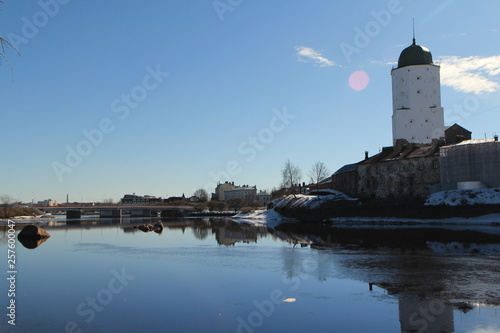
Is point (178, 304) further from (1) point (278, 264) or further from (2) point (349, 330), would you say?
(1) point (278, 264)

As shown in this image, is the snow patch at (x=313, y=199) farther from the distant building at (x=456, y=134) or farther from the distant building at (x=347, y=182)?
the distant building at (x=456, y=134)

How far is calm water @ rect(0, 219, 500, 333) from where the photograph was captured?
38.5 feet

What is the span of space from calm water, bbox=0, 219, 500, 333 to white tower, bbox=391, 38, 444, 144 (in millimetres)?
63228

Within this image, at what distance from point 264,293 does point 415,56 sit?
82813mm

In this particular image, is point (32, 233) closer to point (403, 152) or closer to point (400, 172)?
point (400, 172)

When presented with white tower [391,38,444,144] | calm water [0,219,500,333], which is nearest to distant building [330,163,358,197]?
white tower [391,38,444,144]

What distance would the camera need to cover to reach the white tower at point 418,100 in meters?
84.4

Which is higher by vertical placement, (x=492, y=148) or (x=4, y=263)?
(x=492, y=148)

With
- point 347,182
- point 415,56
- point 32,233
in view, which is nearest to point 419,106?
point 415,56

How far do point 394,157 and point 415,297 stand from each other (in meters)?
56.6

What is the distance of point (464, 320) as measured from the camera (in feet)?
37.9

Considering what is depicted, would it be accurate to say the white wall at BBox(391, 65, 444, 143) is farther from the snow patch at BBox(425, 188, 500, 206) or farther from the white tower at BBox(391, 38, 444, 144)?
the snow patch at BBox(425, 188, 500, 206)

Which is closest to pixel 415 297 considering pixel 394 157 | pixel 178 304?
pixel 178 304

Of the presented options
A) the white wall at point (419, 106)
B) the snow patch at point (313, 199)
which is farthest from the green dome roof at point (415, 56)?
the snow patch at point (313, 199)
